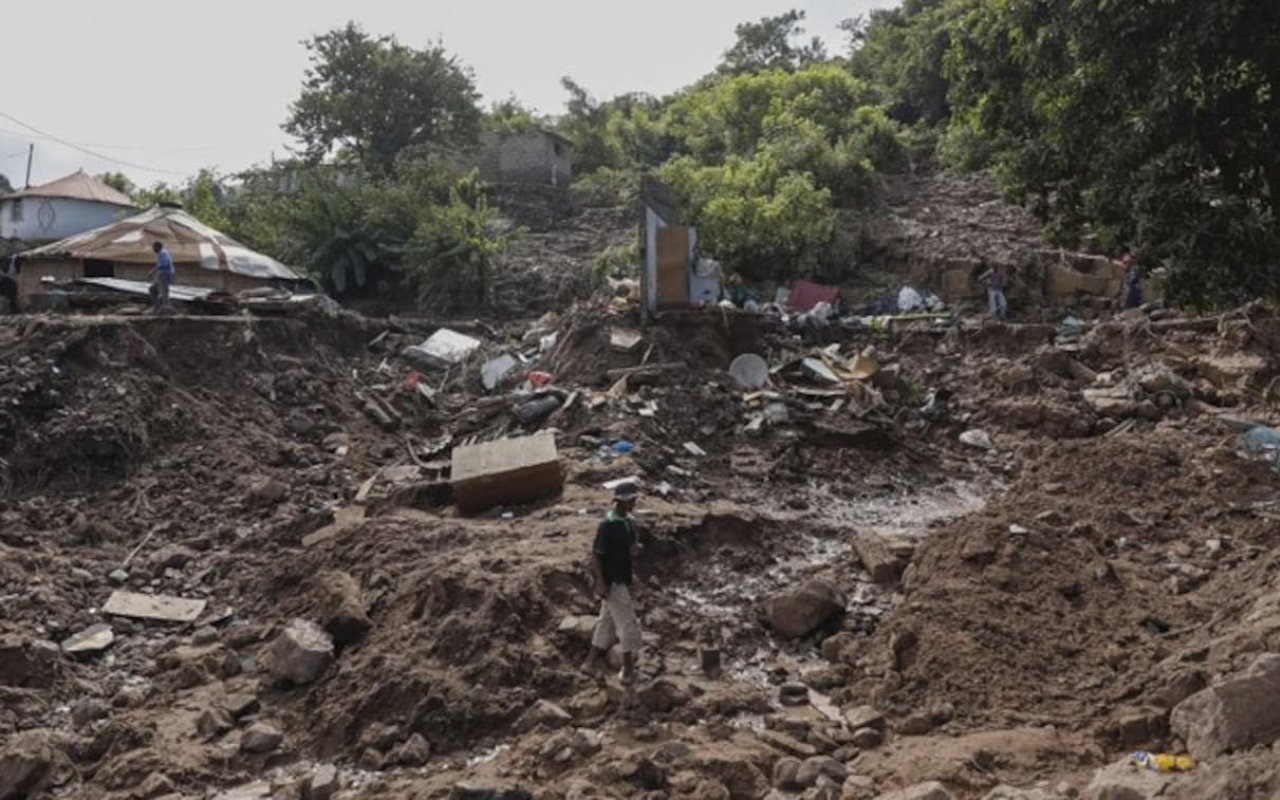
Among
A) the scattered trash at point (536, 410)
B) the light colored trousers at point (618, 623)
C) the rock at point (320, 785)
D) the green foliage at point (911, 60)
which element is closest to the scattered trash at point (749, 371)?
the scattered trash at point (536, 410)

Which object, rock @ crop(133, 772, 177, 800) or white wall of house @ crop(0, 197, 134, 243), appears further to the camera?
white wall of house @ crop(0, 197, 134, 243)

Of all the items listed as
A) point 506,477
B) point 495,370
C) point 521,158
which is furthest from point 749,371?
point 521,158

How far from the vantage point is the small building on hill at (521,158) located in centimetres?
2980

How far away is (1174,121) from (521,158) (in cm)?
2399

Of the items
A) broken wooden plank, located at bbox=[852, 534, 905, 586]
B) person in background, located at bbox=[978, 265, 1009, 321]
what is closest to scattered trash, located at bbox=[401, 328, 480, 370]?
person in background, located at bbox=[978, 265, 1009, 321]

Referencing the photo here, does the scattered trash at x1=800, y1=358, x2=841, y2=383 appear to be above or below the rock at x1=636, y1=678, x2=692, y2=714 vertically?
above

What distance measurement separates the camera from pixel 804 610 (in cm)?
652

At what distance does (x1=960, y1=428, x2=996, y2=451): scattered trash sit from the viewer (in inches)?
472

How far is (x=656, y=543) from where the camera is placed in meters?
7.51

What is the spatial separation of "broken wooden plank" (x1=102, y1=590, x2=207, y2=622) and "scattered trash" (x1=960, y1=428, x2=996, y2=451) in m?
8.47

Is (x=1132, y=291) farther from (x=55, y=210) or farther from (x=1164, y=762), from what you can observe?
(x=55, y=210)

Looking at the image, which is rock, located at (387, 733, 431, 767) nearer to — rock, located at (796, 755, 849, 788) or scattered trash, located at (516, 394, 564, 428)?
rock, located at (796, 755, 849, 788)

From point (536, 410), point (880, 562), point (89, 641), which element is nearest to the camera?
point (89, 641)

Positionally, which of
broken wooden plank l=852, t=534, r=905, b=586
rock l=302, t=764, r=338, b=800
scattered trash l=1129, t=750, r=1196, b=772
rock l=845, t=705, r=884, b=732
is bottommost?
rock l=302, t=764, r=338, b=800
